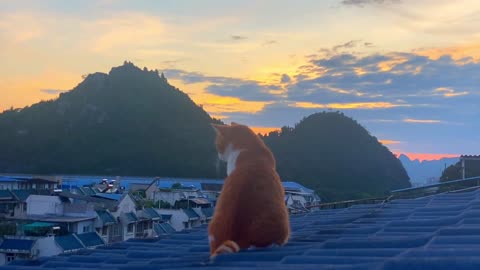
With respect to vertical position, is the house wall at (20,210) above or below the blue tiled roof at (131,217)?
above

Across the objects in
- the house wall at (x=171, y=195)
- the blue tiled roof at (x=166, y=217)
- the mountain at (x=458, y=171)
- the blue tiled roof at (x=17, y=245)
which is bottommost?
the blue tiled roof at (x=166, y=217)

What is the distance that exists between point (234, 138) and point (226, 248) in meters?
0.81

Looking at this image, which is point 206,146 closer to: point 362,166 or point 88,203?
point 362,166

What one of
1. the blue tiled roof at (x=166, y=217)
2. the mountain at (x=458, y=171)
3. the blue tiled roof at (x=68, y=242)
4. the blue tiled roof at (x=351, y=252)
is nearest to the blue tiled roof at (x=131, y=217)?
the blue tiled roof at (x=166, y=217)

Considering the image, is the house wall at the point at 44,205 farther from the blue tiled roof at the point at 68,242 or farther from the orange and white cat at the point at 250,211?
the orange and white cat at the point at 250,211

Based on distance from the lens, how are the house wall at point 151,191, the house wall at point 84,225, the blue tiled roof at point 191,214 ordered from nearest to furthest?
the house wall at point 84,225 < the blue tiled roof at point 191,214 < the house wall at point 151,191

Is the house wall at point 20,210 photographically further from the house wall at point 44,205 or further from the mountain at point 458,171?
the mountain at point 458,171

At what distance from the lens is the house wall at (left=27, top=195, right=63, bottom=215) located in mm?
19450

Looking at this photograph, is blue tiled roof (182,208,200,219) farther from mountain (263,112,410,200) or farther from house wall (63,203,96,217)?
mountain (263,112,410,200)

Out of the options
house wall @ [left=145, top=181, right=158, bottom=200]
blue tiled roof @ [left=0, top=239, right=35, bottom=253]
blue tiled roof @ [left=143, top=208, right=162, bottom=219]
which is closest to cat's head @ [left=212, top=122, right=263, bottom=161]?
blue tiled roof @ [left=0, top=239, right=35, bottom=253]

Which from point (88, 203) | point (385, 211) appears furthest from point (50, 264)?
point (88, 203)

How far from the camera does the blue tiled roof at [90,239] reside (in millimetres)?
16203

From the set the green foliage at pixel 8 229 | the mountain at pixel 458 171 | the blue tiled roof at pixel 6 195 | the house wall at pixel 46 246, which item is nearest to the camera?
the house wall at pixel 46 246

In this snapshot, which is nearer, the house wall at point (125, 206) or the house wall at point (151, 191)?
the house wall at point (125, 206)
